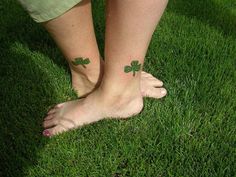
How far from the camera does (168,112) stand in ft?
5.98

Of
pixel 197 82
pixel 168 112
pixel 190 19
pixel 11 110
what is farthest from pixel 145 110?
pixel 190 19

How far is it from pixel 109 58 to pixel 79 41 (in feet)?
0.49

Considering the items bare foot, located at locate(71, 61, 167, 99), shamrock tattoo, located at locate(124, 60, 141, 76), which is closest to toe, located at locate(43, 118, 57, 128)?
bare foot, located at locate(71, 61, 167, 99)

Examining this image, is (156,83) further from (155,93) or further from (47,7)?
(47,7)

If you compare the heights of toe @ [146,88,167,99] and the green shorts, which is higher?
the green shorts

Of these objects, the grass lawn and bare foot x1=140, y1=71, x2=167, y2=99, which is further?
bare foot x1=140, y1=71, x2=167, y2=99

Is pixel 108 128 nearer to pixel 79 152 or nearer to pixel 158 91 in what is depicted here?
pixel 79 152

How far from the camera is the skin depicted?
5.08ft

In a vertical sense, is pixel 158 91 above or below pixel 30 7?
below

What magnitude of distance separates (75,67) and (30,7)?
16.8 inches

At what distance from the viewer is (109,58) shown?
5.55 ft

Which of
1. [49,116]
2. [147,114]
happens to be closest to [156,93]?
[147,114]

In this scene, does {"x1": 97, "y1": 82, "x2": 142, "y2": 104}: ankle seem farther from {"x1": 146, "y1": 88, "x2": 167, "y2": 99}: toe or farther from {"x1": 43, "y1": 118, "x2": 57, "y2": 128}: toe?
{"x1": 43, "y1": 118, "x2": 57, "y2": 128}: toe

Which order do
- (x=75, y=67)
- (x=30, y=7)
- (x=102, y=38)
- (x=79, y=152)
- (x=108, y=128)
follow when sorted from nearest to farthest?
1. (x=30, y=7)
2. (x=79, y=152)
3. (x=108, y=128)
4. (x=75, y=67)
5. (x=102, y=38)
